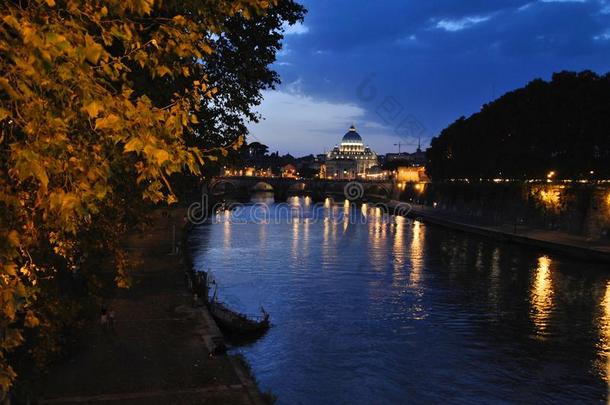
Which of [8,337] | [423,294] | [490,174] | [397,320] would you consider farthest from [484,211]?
[8,337]

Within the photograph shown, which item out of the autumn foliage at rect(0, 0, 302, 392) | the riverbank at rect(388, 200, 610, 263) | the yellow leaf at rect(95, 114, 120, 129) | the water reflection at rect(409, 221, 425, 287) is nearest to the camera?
the autumn foliage at rect(0, 0, 302, 392)

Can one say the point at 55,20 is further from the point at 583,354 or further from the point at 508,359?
the point at 583,354

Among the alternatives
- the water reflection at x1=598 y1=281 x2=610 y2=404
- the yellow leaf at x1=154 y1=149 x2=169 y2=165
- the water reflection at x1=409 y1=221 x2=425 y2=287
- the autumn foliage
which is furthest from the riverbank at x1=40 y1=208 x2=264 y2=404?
the water reflection at x1=409 y1=221 x2=425 y2=287

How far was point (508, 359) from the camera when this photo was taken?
22.2m

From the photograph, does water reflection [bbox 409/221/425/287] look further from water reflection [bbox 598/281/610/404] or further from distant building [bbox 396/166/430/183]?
distant building [bbox 396/166/430/183]

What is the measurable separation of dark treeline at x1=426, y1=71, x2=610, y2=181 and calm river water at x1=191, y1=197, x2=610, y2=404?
16052mm

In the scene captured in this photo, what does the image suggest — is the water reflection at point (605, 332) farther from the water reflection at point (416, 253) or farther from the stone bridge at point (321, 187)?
the stone bridge at point (321, 187)

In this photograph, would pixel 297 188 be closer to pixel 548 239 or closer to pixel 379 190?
pixel 379 190

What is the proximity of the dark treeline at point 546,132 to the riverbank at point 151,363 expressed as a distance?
1995 inches

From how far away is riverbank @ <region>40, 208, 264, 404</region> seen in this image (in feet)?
43.8

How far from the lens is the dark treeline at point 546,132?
58000 mm

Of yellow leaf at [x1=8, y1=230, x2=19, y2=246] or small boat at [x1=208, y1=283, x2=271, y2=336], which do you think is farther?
small boat at [x1=208, y1=283, x2=271, y2=336]

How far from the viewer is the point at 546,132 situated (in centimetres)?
6406

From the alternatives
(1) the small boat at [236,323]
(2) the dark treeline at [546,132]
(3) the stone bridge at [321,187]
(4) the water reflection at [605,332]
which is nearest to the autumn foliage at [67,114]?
(1) the small boat at [236,323]
